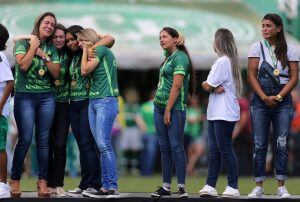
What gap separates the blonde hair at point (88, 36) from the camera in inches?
446

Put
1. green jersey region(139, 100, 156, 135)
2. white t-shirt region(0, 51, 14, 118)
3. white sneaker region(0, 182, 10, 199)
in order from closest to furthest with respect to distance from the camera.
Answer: white sneaker region(0, 182, 10, 199)
white t-shirt region(0, 51, 14, 118)
green jersey region(139, 100, 156, 135)

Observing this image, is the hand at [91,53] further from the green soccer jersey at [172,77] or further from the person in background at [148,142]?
the person in background at [148,142]

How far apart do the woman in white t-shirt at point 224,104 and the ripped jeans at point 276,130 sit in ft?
0.90

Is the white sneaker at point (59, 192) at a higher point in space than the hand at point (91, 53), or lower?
lower

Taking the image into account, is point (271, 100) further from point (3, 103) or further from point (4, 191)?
point (4, 191)

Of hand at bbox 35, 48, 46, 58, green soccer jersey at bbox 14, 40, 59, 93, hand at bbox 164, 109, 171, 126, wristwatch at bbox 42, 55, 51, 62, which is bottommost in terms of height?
hand at bbox 164, 109, 171, 126

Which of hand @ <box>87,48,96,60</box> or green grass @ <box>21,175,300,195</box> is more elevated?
hand @ <box>87,48,96,60</box>

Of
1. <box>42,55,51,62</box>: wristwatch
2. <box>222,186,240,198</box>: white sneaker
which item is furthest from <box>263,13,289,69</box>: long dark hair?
<box>42,55,51,62</box>: wristwatch

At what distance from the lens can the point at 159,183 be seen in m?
17.1

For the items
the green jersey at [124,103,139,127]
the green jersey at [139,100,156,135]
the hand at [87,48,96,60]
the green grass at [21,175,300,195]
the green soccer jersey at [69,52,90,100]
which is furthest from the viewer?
the green jersey at [124,103,139,127]

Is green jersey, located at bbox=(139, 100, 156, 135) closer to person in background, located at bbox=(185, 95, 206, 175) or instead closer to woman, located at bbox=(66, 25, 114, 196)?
person in background, located at bbox=(185, 95, 206, 175)

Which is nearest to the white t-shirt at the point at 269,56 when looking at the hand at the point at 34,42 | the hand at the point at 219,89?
the hand at the point at 219,89

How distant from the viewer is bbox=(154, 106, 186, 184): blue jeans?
11.1m

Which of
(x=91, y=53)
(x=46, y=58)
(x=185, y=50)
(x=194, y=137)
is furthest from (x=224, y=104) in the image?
(x=194, y=137)
